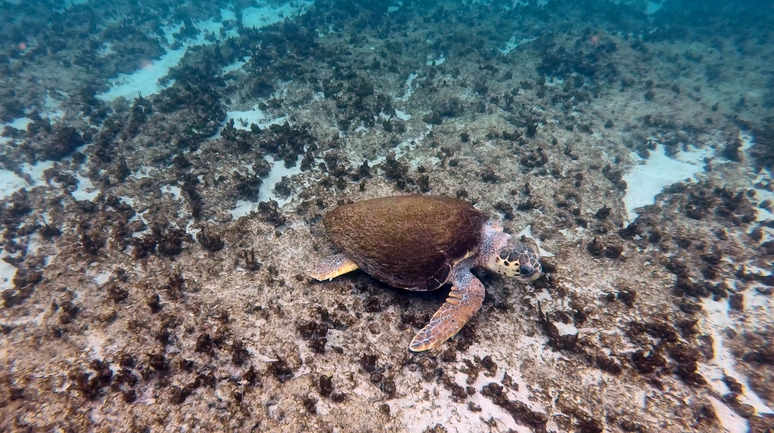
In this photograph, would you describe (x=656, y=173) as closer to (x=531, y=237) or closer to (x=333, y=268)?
(x=531, y=237)

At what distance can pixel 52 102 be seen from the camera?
13.2 m

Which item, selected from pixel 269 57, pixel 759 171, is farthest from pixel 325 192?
pixel 759 171

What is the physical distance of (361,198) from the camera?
27.5 feet

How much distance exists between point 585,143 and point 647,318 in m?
7.35

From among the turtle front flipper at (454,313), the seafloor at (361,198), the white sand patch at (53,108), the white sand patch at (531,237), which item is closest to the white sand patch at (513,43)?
the seafloor at (361,198)

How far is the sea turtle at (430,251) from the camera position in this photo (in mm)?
5512

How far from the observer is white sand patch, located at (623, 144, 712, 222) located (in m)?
10.0

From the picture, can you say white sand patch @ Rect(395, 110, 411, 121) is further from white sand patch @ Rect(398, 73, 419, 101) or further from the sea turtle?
the sea turtle

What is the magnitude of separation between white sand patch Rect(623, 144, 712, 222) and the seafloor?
0.41 feet

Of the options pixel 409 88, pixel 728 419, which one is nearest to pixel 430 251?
pixel 728 419

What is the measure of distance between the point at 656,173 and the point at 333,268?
38.4ft

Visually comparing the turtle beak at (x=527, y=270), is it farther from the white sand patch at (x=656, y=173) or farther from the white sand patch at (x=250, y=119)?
the white sand patch at (x=250, y=119)

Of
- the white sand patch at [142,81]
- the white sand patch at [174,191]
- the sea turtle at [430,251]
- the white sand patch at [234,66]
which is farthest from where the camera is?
the white sand patch at [234,66]

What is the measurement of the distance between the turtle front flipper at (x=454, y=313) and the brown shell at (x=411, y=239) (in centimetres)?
37
